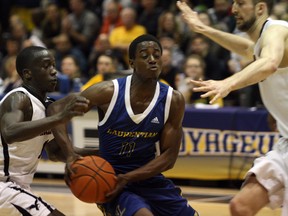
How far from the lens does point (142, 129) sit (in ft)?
17.2

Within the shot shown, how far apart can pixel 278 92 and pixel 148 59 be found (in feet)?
3.21

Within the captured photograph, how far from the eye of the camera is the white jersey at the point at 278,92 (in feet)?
16.6

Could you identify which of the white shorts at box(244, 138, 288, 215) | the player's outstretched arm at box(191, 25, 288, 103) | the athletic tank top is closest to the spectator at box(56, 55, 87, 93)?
the athletic tank top

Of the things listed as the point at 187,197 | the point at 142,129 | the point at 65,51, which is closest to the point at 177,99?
the point at 142,129

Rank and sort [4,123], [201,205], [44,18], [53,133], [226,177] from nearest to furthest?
[4,123] < [53,133] < [201,205] < [226,177] < [44,18]

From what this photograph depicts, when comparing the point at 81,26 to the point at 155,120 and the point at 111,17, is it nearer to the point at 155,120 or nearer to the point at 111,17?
the point at 111,17

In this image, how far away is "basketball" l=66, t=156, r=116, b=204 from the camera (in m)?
4.89

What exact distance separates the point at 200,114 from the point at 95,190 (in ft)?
14.9

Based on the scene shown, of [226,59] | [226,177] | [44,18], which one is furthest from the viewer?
[44,18]

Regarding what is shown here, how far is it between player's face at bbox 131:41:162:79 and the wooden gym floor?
112 inches

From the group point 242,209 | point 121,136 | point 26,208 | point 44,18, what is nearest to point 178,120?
point 121,136

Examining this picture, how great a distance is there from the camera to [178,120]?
5.34 metres

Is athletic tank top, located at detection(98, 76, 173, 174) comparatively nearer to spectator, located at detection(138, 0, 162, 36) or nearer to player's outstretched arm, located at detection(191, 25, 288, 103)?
player's outstretched arm, located at detection(191, 25, 288, 103)

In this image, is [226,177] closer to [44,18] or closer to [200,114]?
[200,114]
